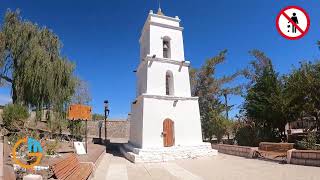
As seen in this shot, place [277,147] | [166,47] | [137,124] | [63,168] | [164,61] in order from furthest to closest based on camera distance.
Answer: [166,47] < [164,61] < [137,124] < [277,147] < [63,168]

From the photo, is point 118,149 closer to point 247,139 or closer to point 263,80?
point 247,139

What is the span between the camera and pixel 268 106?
18.2 m

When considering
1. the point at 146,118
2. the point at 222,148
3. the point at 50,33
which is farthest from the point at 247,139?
the point at 50,33

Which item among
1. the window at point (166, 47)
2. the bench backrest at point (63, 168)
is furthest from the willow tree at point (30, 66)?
the bench backrest at point (63, 168)

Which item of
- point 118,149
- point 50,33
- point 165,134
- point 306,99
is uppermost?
point 50,33

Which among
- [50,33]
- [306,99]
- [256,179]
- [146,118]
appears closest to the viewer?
[256,179]

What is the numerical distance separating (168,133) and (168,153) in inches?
62.3

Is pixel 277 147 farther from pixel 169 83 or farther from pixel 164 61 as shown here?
pixel 164 61

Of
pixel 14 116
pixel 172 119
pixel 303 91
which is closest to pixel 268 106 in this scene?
pixel 303 91

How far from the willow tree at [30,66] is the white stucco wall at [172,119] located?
A: 800 centimetres

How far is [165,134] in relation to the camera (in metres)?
15.9

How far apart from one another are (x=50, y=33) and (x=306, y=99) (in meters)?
18.9

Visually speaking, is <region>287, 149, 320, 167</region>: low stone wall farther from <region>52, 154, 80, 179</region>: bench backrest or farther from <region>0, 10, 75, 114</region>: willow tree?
<region>0, 10, 75, 114</region>: willow tree

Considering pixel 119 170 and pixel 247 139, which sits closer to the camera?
pixel 119 170
